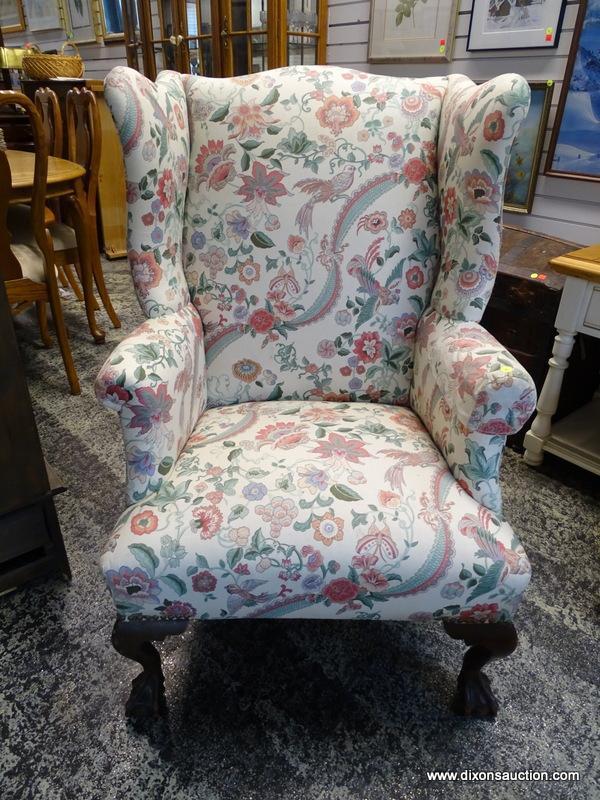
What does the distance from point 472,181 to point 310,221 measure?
1.04 ft

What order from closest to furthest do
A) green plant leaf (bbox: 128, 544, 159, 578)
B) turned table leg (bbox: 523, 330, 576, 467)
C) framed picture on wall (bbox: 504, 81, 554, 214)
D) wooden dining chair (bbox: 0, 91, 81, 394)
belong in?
1. green plant leaf (bbox: 128, 544, 159, 578)
2. turned table leg (bbox: 523, 330, 576, 467)
3. wooden dining chair (bbox: 0, 91, 81, 394)
4. framed picture on wall (bbox: 504, 81, 554, 214)

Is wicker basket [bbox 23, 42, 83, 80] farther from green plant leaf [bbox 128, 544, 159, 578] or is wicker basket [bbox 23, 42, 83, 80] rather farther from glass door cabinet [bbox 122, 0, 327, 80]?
green plant leaf [bbox 128, 544, 159, 578]

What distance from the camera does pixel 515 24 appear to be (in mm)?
1775

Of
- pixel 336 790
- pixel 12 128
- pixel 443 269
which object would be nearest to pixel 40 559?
pixel 336 790

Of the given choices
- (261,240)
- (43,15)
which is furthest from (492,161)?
(43,15)

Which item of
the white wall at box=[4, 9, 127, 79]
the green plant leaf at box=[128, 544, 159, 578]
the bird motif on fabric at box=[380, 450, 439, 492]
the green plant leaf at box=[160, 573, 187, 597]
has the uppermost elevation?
the white wall at box=[4, 9, 127, 79]

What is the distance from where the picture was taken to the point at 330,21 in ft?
7.77

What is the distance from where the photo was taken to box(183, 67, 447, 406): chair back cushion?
1127 millimetres

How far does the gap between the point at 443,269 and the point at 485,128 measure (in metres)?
0.26

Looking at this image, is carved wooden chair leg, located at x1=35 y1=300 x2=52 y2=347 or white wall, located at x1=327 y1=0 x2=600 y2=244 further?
carved wooden chair leg, located at x1=35 y1=300 x2=52 y2=347

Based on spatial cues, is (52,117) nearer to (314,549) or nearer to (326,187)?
(326,187)

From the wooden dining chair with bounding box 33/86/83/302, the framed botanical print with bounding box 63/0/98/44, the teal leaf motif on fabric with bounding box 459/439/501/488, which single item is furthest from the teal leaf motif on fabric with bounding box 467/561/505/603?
the framed botanical print with bounding box 63/0/98/44

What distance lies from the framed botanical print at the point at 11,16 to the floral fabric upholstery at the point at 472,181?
4965 millimetres

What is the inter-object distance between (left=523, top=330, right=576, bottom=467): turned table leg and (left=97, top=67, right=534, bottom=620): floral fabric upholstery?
547 mm
